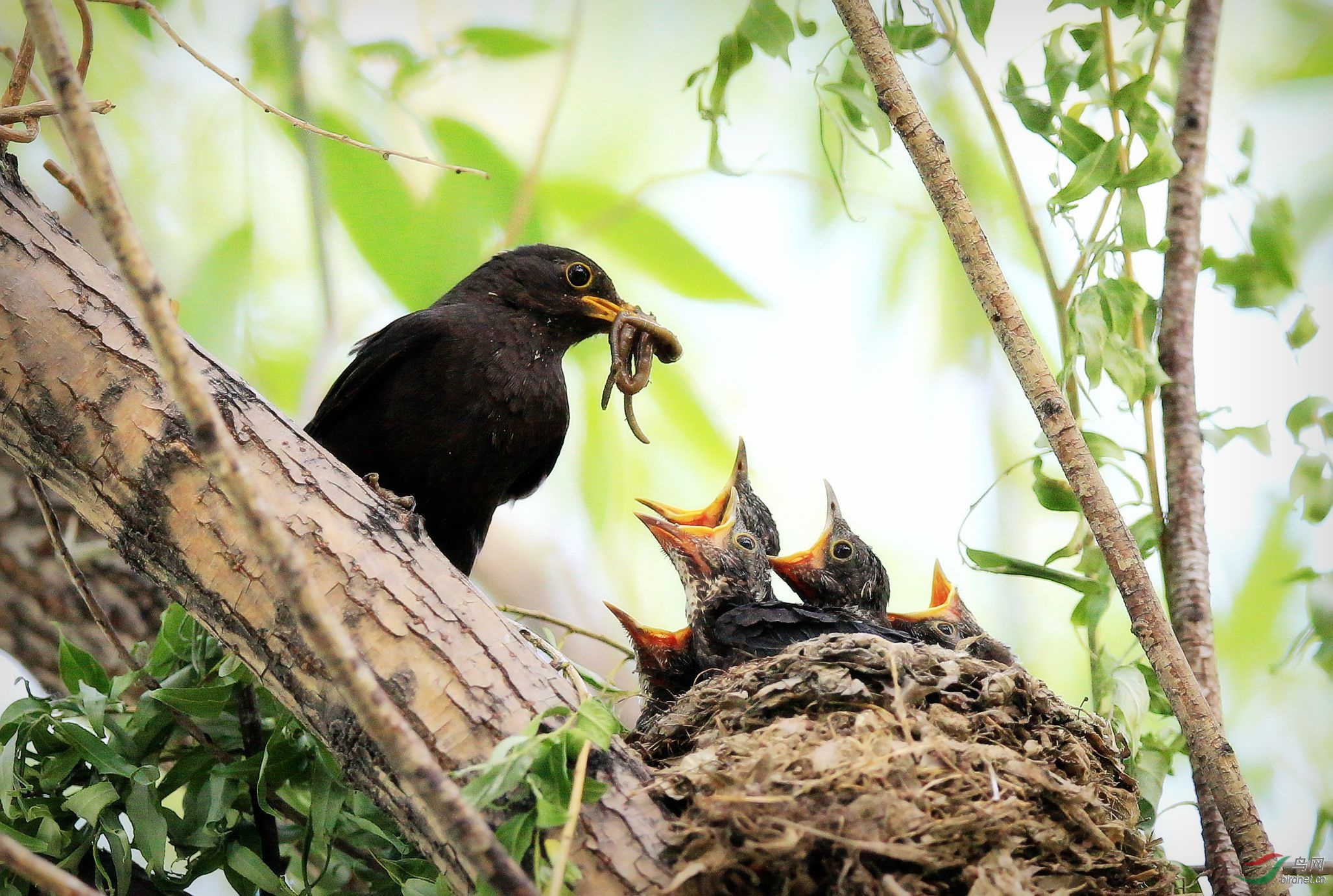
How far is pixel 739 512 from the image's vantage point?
3.29 meters

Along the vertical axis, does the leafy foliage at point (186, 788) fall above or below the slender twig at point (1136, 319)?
below

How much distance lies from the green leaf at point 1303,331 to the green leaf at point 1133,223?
717mm

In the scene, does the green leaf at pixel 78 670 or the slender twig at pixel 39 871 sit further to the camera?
the green leaf at pixel 78 670

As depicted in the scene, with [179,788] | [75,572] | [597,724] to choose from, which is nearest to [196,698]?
[179,788]

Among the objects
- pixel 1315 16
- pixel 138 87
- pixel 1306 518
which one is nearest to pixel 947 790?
pixel 1306 518

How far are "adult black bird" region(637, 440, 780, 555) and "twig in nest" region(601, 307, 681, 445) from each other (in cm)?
42

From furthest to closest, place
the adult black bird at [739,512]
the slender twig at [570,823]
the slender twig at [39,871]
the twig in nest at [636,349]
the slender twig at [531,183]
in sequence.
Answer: the slender twig at [531,183] → the adult black bird at [739,512] → the twig in nest at [636,349] → the slender twig at [570,823] → the slender twig at [39,871]

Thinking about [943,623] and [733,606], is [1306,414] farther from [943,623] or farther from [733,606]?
[733,606]

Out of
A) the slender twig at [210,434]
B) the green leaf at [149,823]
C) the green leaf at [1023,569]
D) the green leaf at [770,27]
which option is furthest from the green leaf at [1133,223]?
the green leaf at [149,823]

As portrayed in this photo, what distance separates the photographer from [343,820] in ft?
6.89

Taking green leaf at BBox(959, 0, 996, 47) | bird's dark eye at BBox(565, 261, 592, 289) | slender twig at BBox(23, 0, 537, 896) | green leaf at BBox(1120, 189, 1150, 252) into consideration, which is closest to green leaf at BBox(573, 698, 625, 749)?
slender twig at BBox(23, 0, 537, 896)

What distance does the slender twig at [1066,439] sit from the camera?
6.38 ft

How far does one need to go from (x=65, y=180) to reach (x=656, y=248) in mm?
2233

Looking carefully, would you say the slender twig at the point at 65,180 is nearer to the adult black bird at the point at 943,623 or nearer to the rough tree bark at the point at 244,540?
the rough tree bark at the point at 244,540
